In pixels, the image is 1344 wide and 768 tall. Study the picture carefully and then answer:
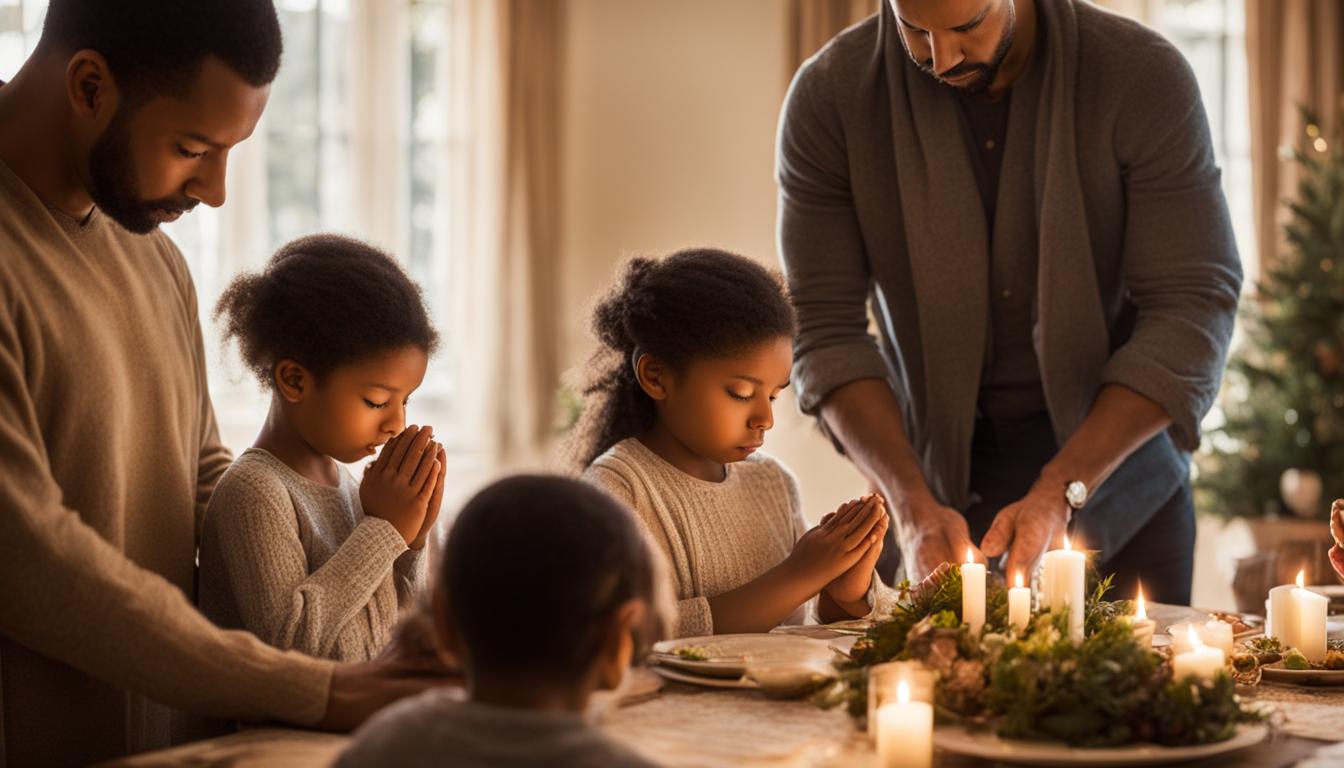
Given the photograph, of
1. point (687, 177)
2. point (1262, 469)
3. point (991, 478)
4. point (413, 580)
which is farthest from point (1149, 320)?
point (687, 177)

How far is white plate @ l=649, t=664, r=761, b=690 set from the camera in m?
1.64

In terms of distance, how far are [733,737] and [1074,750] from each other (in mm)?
331

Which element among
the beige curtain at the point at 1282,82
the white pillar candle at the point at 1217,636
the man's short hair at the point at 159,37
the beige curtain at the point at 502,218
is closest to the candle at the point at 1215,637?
the white pillar candle at the point at 1217,636

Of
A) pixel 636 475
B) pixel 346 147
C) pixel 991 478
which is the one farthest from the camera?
pixel 346 147

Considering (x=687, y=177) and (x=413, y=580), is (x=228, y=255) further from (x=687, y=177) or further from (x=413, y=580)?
(x=413, y=580)

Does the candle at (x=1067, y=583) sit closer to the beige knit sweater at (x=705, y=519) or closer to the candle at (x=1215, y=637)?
the candle at (x=1215, y=637)

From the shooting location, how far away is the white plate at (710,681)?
164cm

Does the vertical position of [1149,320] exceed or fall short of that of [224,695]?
it exceeds it

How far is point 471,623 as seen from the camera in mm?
1215

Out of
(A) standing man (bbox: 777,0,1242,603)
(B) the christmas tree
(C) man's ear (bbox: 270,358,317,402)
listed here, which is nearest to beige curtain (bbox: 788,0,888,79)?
(B) the christmas tree

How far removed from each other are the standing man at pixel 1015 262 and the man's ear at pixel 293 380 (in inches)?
39.2

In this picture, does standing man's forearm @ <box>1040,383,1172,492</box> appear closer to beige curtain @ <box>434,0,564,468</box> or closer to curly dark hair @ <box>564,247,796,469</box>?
curly dark hair @ <box>564,247,796,469</box>

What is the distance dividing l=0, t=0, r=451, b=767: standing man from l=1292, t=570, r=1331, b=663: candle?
3.74ft

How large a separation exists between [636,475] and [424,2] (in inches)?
171
